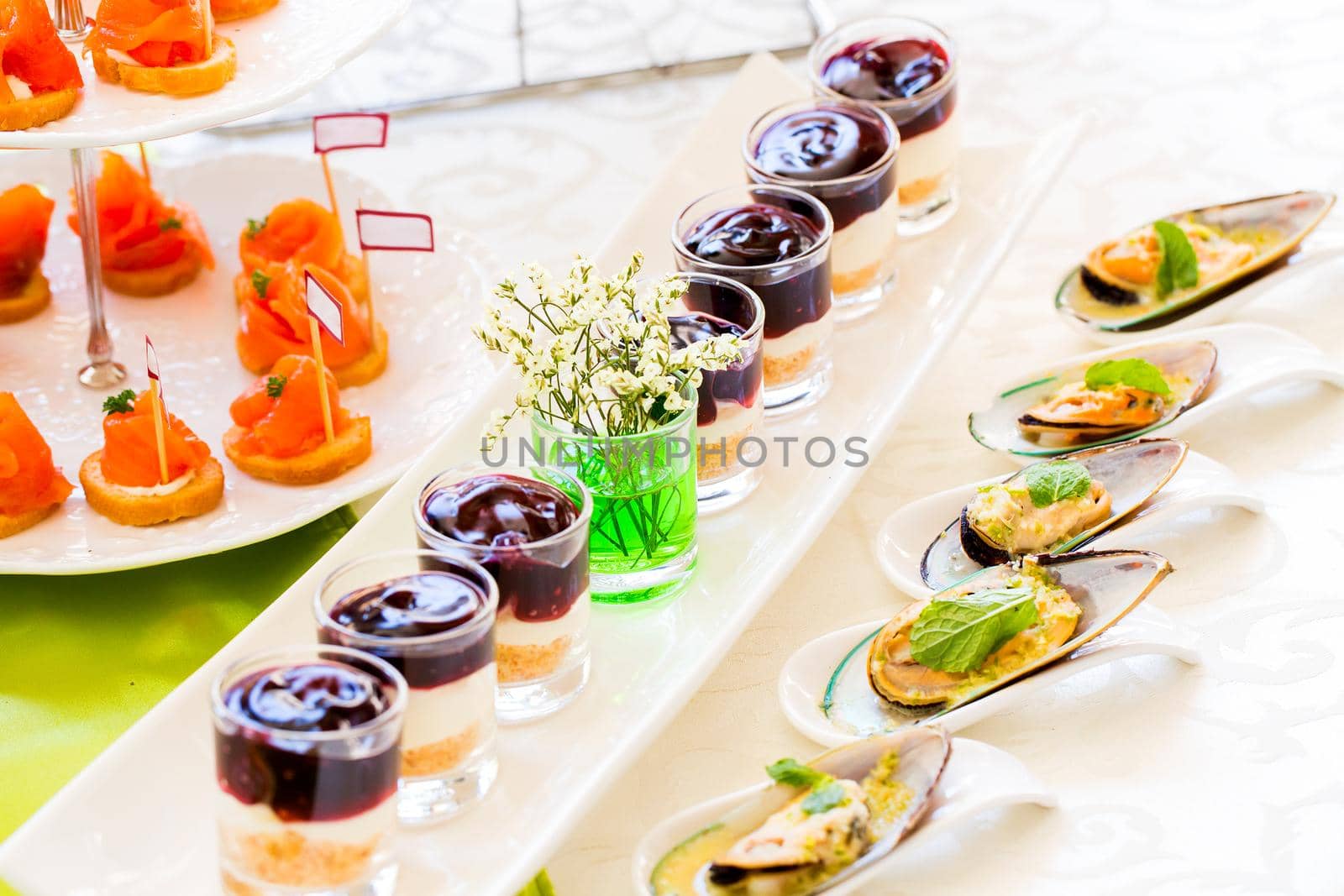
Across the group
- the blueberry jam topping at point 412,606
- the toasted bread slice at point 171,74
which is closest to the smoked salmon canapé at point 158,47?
Result: the toasted bread slice at point 171,74

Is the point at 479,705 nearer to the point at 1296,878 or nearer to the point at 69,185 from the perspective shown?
the point at 1296,878

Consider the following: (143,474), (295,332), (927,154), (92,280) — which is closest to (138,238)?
(92,280)

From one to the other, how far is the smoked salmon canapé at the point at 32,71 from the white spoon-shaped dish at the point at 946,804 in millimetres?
1101

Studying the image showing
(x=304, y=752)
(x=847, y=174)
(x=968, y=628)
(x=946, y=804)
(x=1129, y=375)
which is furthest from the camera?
(x=847, y=174)

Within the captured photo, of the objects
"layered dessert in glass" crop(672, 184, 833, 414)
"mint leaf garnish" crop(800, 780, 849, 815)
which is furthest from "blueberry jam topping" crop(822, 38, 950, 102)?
"mint leaf garnish" crop(800, 780, 849, 815)

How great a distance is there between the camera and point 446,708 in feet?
4.62

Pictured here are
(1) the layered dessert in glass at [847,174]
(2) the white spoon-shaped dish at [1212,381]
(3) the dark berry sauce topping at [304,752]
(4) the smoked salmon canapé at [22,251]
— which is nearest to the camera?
(3) the dark berry sauce topping at [304,752]

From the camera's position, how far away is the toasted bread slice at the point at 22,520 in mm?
1901

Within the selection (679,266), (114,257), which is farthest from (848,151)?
(114,257)

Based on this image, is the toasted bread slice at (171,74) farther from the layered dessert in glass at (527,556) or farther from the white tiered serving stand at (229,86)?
the layered dessert in glass at (527,556)

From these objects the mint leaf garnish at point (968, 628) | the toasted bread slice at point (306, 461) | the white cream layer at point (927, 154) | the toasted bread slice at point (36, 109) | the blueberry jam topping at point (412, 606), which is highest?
the toasted bread slice at point (36, 109)

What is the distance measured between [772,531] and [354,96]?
1804mm

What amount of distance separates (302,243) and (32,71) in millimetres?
693

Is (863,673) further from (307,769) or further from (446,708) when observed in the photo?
(307,769)
